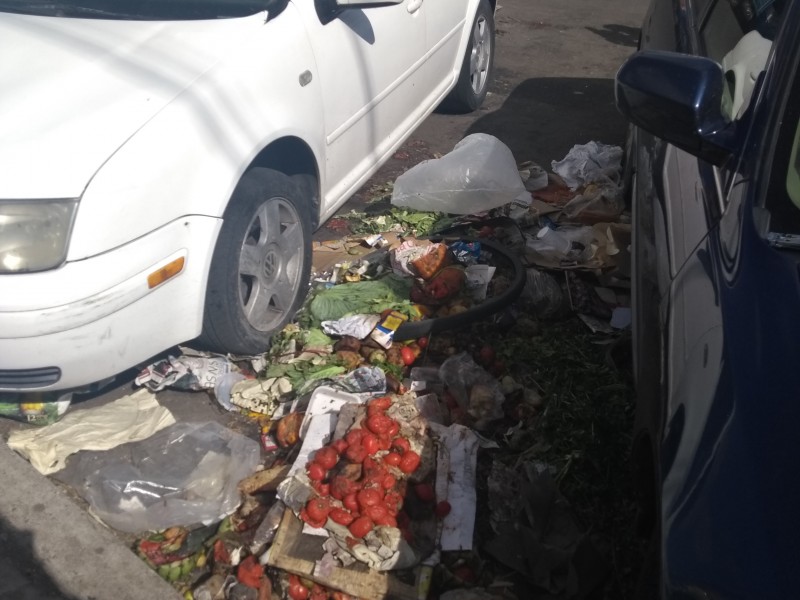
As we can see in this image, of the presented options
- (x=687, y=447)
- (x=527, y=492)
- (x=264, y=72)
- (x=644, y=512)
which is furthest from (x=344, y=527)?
(x=264, y=72)

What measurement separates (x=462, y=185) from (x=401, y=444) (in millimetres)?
2034

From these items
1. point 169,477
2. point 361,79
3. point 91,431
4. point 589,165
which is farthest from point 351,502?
point 589,165

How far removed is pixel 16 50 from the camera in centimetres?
294

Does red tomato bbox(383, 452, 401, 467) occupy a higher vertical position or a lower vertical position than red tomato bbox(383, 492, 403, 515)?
higher

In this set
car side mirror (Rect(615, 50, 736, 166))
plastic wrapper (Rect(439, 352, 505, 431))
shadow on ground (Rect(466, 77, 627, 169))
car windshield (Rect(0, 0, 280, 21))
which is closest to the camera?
car side mirror (Rect(615, 50, 736, 166))

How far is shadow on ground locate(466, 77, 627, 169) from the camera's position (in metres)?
5.60

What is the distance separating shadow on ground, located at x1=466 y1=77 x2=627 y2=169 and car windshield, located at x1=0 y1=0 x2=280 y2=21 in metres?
2.61

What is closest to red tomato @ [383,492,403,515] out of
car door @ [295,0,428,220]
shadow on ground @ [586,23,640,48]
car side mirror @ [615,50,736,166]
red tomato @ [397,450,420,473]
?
red tomato @ [397,450,420,473]

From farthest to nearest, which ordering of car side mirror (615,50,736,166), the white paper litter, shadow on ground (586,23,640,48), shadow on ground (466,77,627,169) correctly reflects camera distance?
shadow on ground (586,23,640,48) → shadow on ground (466,77,627,169) → the white paper litter → car side mirror (615,50,736,166)

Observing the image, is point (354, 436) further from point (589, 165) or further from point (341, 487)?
point (589, 165)

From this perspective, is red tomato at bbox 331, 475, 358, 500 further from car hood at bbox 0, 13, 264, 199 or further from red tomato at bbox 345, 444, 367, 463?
car hood at bbox 0, 13, 264, 199

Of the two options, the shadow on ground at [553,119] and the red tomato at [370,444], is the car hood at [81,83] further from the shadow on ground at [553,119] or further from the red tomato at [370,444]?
the shadow on ground at [553,119]

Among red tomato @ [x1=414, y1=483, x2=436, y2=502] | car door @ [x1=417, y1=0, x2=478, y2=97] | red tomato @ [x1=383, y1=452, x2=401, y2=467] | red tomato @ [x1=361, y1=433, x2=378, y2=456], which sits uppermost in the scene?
car door @ [x1=417, y1=0, x2=478, y2=97]

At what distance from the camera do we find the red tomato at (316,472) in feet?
9.08
